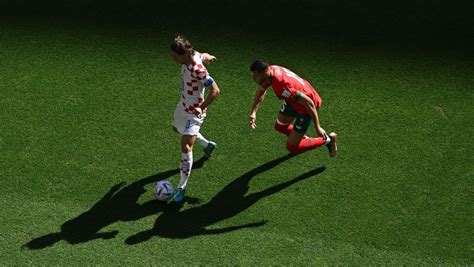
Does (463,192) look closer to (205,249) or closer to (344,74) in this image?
(344,74)

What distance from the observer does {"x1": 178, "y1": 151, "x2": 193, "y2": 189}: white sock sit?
7.41 metres

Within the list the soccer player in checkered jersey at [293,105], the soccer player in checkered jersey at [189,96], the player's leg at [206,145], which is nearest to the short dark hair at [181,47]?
the soccer player in checkered jersey at [189,96]

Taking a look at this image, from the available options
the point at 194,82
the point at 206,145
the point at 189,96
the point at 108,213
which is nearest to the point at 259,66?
the point at 194,82

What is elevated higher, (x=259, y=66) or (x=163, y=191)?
(x=259, y=66)

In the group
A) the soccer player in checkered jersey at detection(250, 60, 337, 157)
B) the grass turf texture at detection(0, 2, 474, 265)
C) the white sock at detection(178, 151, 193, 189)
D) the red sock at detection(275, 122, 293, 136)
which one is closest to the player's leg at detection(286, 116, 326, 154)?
the soccer player in checkered jersey at detection(250, 60, 337, 157)

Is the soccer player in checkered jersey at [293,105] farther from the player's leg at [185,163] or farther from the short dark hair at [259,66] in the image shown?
the player's leg at [185,163]

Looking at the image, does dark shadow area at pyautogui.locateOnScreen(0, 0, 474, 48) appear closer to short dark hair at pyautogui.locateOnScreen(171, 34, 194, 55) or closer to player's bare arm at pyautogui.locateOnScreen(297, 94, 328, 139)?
player's bare arm at pyautogui.locateOnScreen(297, 94, 328, 139)

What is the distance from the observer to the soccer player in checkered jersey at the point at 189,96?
23.2ft

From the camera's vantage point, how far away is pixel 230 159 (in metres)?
8.13

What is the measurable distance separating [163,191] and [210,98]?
4.00 feet

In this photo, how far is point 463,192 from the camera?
7668mm

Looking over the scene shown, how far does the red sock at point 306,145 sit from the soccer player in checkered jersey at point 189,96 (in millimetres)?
1132

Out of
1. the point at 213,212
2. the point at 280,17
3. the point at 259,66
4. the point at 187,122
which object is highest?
the point at 259,66

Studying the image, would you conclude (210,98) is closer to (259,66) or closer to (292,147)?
(259,66)
